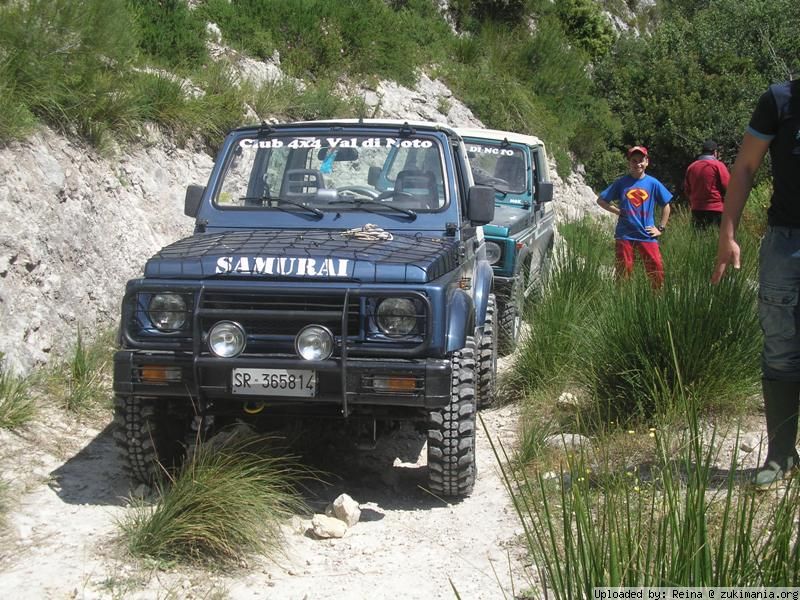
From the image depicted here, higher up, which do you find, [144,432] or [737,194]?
[737,194]

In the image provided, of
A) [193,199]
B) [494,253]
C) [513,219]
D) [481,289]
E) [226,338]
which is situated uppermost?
[193,199]

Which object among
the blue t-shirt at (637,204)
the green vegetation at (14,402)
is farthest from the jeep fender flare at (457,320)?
the blue t-shirt at (637,204)

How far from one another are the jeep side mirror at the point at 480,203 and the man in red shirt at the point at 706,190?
215 inches

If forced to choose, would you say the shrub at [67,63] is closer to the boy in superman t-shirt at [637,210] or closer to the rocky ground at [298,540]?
the rocky ground at [298,540]

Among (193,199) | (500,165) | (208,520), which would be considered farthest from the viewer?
(500,165)

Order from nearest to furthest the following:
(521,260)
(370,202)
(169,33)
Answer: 1. (370,202)
2. (521,260)
3. (169,33)

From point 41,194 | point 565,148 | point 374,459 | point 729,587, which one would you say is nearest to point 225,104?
point 41,194

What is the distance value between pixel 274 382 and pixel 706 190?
7.41 m

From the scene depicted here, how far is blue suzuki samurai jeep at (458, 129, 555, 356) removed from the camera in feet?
26.6

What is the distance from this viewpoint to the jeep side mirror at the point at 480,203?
5.64 metres

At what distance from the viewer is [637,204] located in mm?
8828

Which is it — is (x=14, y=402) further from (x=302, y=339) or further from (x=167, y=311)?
(x=302, y=339)

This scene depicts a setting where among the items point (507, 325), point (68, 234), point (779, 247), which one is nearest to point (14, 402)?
point (68, 234)

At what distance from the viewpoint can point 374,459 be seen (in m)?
5.70
